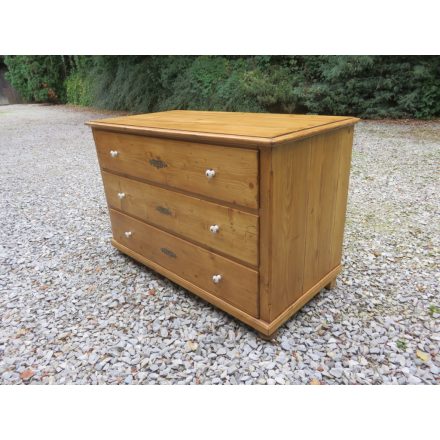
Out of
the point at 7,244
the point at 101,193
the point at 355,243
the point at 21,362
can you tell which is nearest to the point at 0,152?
the point at 101,193

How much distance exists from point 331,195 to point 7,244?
2.80 metres

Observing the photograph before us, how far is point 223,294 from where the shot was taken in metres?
2.00

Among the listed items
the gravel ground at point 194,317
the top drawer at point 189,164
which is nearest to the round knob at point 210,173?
the top drawer at point 189,164

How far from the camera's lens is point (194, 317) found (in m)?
2.12

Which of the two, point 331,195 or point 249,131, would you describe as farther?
point 331,195

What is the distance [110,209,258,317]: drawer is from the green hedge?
6.48m

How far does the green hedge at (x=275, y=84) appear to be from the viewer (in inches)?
285

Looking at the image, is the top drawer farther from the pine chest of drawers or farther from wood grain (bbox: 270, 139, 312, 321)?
wood grain (bbox: 270, 139, 312, 321)

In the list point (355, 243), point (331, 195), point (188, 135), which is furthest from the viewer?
point (355, 243)

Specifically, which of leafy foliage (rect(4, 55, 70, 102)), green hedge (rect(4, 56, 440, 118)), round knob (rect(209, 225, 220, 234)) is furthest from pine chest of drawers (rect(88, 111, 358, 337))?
leafy foliage (rect(4, 55, 70, 102))

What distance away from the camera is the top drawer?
1596 millimetres

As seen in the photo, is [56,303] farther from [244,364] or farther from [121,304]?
[244,364]

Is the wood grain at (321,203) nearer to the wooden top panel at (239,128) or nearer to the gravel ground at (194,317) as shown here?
the wooden top panel at (239,128)

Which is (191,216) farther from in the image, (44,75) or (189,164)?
(44,75)
